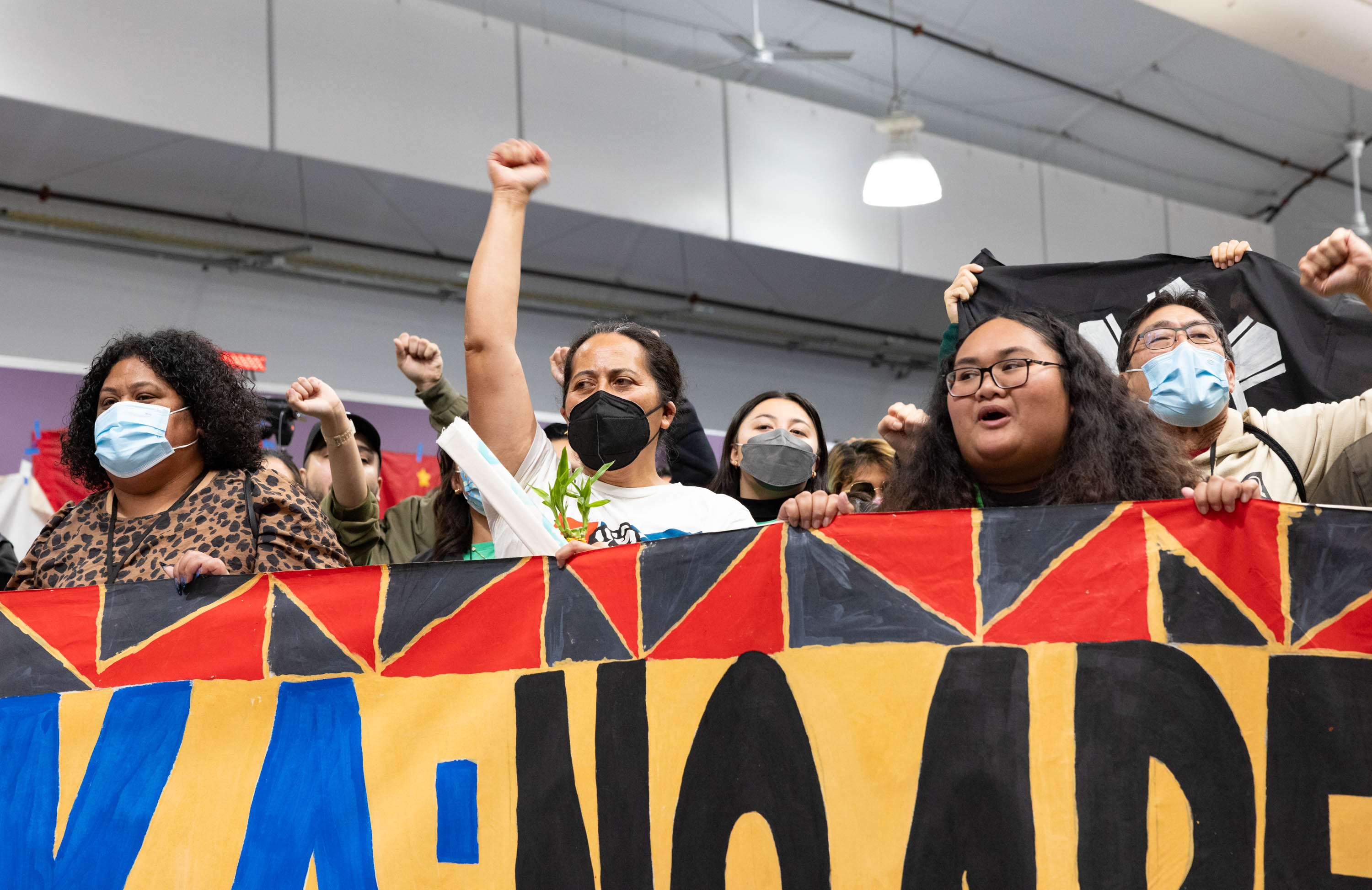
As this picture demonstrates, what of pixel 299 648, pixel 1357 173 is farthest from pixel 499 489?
pixel 1357 173

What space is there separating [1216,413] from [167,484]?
1.90 m

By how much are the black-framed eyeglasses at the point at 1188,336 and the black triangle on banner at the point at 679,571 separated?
0.98 metres

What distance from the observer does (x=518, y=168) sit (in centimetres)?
223

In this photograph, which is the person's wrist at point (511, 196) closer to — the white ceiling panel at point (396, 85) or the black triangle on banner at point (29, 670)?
the black triangle on banner at point (29, 670)

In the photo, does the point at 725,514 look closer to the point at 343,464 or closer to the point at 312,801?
the point at 312,801

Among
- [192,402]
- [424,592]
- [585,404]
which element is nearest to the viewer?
[424,592]

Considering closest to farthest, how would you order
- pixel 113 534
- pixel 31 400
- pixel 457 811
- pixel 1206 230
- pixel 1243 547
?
pixel 1243 547 → pixel 457 811 → pixel 113 534 → pixel 31 400 → pixel 1206 230

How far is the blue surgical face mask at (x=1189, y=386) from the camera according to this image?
2145 mm

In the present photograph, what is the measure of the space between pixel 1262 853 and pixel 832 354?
8.97m

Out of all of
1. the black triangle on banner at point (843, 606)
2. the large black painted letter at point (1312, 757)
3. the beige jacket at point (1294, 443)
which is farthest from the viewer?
the beige jacket at point (1294, 443)

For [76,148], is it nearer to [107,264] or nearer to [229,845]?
[107,264]

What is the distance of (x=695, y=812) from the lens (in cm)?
160

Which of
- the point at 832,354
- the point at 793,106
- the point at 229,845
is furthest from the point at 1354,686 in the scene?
the point at 832,354

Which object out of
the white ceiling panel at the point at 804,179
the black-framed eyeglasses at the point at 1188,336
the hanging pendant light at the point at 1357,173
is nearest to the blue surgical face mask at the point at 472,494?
the black-framed eyeglasses at the point at 1188,336
